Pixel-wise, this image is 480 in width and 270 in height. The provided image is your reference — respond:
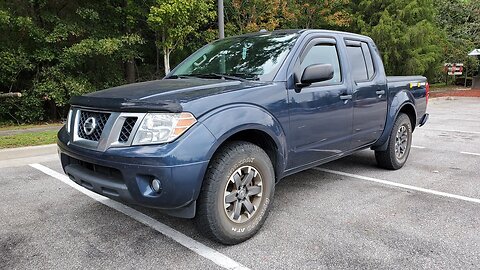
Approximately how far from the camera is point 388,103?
5.20 metres

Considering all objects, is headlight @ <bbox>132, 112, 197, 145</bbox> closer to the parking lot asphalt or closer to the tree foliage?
the parking lot asphalt

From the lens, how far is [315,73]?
3.60 m

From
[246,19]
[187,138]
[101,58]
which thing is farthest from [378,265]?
[246,19]

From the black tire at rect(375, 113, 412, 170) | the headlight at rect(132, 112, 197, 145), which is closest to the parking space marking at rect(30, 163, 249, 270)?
the headlight at rect(132, 112, 197, 145)

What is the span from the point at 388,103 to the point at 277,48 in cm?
205

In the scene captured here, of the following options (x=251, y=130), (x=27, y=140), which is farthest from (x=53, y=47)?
(x=251, y=130)

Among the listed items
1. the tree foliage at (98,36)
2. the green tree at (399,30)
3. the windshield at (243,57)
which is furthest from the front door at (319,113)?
the green tree at (399,30)

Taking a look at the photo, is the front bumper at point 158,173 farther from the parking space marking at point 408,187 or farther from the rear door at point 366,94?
the parking space marking at point 408,187

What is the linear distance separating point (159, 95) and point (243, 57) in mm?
1312

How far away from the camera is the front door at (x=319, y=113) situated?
375 cm

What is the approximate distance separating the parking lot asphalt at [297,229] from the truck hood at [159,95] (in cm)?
116

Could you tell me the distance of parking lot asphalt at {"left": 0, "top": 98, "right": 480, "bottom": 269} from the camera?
118 inches

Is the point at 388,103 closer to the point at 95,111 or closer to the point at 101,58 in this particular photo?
the point at 95,111

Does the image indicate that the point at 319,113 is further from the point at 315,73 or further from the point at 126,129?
the point at 126,129
